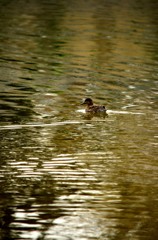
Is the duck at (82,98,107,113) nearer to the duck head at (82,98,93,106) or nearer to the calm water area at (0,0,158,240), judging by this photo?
the duck head at (82,98,93,106)

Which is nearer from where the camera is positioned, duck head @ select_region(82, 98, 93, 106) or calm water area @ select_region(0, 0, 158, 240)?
calm water area @ select_region(0, 0, 158, 240)

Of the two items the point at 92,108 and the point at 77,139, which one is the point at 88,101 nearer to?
the point at 92,108

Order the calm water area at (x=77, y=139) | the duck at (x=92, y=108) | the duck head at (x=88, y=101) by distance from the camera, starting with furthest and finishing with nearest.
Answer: the duck head at (x=88, y=101) < the duck at (x=92, y=108) < the calm water area at (x=77, y=139)

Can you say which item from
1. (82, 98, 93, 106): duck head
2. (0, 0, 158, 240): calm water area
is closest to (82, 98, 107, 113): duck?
(82, 98, 93, 106): duck head

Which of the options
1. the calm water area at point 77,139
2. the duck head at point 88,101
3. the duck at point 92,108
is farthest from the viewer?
the duck head at point 88,101

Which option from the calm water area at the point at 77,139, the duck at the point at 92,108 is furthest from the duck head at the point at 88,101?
the calm water area at the point at 77,139

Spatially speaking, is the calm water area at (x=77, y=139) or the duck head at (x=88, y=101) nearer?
the calm water area at (x=77, y=139)

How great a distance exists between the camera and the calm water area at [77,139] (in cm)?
1004

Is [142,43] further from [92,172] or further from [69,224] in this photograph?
[69,224]

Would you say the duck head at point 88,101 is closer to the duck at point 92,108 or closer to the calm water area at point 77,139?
the duck at point 92,108

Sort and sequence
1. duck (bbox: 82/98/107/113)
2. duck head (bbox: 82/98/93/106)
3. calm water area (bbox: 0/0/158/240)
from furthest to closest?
1. duck head (bbox: 82/98/93/106)
2. duck (bbox: 82/98/107/113)
3. calm water area (bbox: 0/0/158/240)

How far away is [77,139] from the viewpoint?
1423 centimetres

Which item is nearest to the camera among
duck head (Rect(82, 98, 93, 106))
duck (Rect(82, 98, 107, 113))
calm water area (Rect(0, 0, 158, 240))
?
calm water area (Rect(0, 0, 158, 240))

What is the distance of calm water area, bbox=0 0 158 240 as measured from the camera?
10039 millimetres
